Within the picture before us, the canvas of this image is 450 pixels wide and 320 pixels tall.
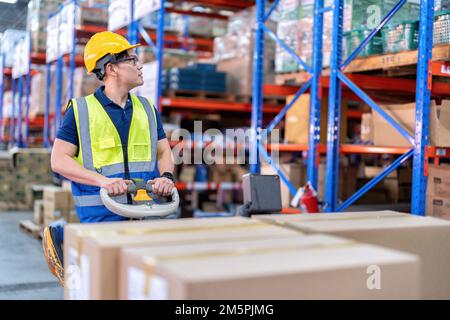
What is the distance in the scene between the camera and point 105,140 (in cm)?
324

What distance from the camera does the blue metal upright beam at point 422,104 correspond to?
4379mm

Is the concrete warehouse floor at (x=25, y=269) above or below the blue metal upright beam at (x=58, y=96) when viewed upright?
below

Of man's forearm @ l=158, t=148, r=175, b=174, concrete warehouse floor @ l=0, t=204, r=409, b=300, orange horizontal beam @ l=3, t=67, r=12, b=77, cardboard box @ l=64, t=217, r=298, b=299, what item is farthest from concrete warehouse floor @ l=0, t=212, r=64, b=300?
orange horizontal beam @ l=3, t=67, r=12, b=77

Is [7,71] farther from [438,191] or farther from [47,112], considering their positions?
[438,191]

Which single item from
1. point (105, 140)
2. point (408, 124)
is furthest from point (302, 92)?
point (105, 140)

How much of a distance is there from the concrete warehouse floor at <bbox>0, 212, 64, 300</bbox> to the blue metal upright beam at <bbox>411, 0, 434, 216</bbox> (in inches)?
122

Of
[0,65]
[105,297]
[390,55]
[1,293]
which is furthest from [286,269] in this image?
[0,65]

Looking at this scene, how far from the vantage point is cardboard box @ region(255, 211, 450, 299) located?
2166mm

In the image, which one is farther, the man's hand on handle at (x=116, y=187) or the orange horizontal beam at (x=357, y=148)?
the orange horizontal beam at (x=357, y=148)

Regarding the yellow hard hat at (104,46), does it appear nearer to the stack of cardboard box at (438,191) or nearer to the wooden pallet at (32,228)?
the stack of cardboard box at (438,191)

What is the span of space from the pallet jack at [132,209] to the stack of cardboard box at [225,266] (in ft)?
2.87

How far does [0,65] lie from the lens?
20.6 meters

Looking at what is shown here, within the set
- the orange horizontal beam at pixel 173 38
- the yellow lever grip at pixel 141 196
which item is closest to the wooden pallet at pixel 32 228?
the orange horizontal beam at pixel 173 38

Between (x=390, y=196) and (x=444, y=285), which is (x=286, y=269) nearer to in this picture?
(x=444, y=285)
